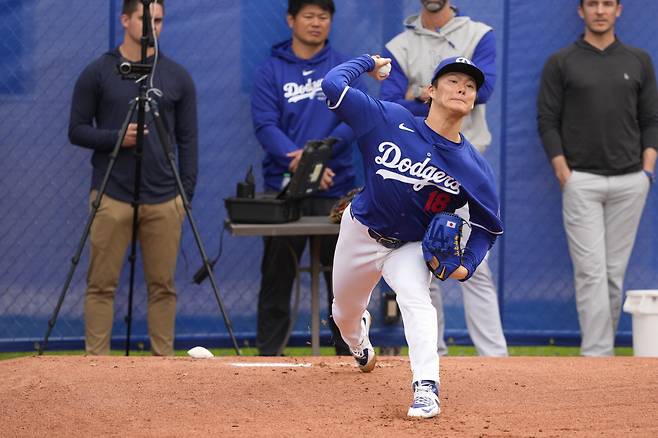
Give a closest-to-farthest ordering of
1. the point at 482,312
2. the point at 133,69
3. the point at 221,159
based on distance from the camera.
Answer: the point at 133,69 → the point at 482,312 → the point at 221,159

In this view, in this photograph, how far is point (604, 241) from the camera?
930 cm

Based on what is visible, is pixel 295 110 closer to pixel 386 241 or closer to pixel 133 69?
pixel 133 69

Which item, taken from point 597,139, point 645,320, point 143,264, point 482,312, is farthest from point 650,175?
point 143,264

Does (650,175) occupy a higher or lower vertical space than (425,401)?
higher

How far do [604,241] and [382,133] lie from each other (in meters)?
3.53

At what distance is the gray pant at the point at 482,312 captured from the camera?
8.81 m

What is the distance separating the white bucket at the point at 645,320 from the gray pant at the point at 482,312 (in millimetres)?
998

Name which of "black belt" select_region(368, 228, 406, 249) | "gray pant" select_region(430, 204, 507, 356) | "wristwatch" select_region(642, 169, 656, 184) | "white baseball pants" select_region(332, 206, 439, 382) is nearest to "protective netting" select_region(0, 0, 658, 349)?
"wristwatch" select_region(642, 169, 656, 184)

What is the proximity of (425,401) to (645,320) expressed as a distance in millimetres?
3479

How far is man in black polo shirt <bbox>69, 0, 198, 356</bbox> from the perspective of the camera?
8.70m

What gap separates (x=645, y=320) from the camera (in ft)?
29.3

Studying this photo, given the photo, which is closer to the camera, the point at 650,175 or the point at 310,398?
the point at 310,398

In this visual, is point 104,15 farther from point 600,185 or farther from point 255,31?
point 600,185

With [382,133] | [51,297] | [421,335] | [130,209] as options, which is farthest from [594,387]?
[51,297]
